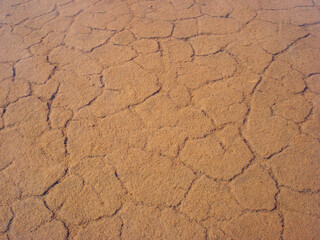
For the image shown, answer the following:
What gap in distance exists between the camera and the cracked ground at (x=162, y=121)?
171 centimetres

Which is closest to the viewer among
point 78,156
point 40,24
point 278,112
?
point 78,156

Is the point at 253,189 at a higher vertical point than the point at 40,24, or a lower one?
lower

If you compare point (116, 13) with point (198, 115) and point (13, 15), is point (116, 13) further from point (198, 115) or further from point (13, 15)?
point (198, 115)

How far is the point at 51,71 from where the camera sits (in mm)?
2492

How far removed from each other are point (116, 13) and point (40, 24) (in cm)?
74

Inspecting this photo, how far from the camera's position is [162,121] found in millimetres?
2131

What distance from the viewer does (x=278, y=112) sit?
216cm

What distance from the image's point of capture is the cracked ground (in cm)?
171

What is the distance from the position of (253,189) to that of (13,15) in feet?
9.28

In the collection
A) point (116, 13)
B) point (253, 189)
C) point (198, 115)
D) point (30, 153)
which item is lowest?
point (253, 189)

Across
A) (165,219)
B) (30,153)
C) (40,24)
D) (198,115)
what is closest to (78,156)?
(30,153)

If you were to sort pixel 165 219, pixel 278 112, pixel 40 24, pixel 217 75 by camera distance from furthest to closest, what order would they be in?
pixel 40 24
pixel 217 75
pixel 278 112
pixel 165 219

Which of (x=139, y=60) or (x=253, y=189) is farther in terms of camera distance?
(x=139, y=60)

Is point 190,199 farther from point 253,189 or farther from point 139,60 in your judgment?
point 139,60
